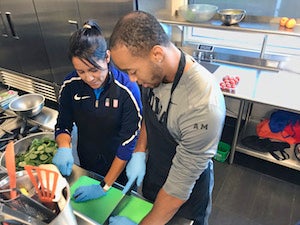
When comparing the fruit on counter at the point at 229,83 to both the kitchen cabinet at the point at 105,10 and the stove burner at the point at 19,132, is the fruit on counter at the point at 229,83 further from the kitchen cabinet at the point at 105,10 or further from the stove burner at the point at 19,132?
the stove burner at the point at 19,132

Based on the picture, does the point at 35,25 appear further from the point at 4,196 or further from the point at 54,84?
the point at 4,196

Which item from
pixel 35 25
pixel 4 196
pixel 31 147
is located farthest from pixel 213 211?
pixel 35 25

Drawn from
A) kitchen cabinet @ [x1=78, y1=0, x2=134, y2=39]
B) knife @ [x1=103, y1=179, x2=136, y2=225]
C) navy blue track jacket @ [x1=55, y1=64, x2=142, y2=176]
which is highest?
kitchen cabinet @ [x1=78, y1=0, x2=134, y2=39]

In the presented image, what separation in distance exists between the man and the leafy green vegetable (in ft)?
1.44

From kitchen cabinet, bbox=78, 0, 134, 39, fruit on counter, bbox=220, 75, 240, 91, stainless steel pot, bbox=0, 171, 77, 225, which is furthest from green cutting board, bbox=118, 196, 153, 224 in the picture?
kitchen cabinet, bbox=78, 0, 134, 39

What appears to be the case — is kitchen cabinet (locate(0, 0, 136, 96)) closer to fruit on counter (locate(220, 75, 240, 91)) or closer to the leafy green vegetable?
fruit on counter (locate(220, 75, 240, 91))

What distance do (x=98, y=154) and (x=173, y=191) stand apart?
2.03 ft

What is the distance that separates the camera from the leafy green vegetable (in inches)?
39.9

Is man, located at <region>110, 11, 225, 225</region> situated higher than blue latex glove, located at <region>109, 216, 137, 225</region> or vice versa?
man, located at <region>110, 11, 225, 225</region>

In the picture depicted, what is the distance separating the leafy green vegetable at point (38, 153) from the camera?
1014 millimetres

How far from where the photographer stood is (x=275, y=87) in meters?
1.85

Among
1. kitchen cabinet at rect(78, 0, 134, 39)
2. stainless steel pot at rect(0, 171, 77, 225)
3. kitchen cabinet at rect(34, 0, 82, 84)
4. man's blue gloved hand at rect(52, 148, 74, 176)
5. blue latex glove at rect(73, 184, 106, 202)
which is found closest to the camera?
stainless steel pot at rect(0, 171, 77, 225)

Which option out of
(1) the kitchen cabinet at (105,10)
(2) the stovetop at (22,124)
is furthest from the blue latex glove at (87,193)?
(1) the kitchen cabinet at (105,10)

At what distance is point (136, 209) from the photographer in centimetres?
86
